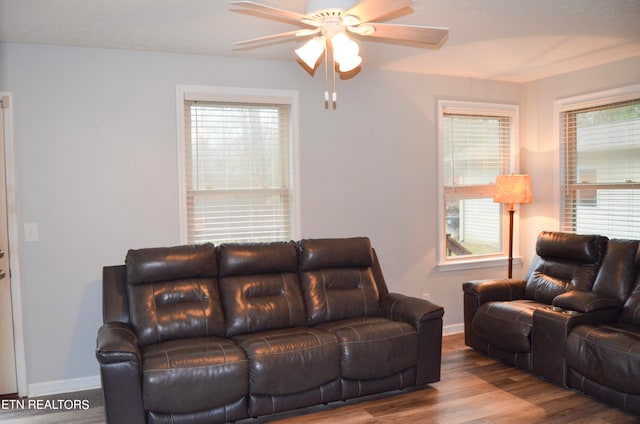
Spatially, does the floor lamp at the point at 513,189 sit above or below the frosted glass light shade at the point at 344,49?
below

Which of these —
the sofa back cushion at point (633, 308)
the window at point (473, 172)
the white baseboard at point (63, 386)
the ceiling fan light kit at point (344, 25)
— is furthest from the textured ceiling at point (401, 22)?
the white baseboard at point (63, 386)

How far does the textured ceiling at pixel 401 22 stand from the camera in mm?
2949

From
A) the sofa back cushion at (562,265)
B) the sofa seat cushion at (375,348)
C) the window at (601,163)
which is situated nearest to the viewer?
the sofa seat cushion at (375,348)

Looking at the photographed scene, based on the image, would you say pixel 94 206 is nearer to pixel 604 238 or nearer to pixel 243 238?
pixel 243 238

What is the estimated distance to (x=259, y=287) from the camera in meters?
3.67

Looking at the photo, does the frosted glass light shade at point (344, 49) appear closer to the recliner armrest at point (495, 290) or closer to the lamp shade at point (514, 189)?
the recliner armrest at point (495, 290)

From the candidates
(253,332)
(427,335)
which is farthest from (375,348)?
(253,332)

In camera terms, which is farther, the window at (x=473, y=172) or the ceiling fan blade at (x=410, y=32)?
the window at (x=473, y=172)

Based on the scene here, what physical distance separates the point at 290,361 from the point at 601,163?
350cm

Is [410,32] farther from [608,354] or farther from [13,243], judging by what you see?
[13,243]

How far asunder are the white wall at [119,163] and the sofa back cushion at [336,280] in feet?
1.66

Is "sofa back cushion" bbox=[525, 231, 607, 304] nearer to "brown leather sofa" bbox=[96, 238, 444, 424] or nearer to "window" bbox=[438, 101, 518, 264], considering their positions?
"window" bbox=[438, 101, 518, 264]

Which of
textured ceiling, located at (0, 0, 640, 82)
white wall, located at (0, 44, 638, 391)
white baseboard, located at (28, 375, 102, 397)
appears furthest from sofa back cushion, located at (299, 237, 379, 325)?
white baseboard, located at (28, 375, 102, 397)

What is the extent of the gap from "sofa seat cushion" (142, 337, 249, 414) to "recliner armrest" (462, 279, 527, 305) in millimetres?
2209
